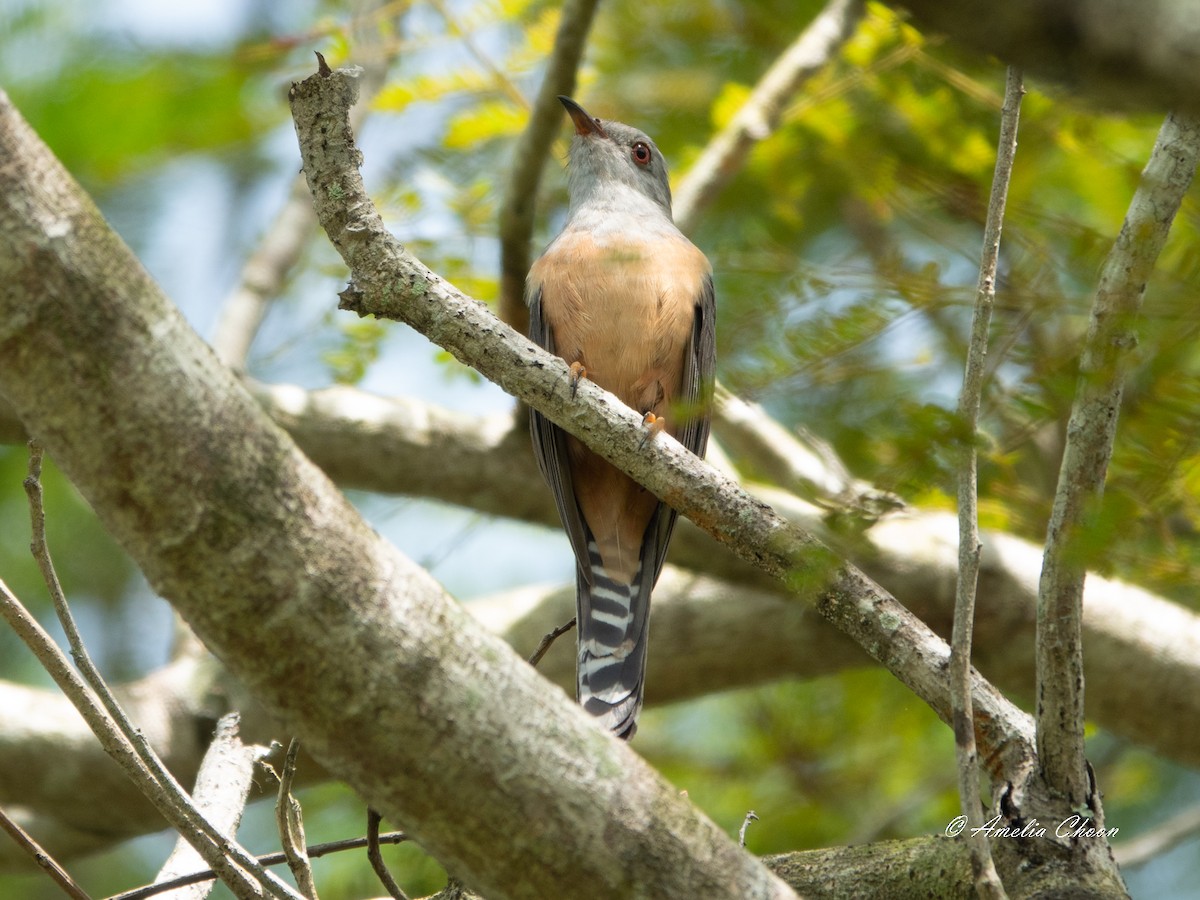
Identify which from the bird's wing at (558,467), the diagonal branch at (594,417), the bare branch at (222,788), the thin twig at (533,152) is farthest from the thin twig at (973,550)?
the thin twig at (533,152)

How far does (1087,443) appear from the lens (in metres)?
2.76

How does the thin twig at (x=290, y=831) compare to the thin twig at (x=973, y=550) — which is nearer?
the thin twig at (x=973, y=550)

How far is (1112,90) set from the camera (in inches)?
52.1

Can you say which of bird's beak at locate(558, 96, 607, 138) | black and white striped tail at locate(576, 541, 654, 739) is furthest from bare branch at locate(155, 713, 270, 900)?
bird's beak at locate(558, 96, 607, 138)

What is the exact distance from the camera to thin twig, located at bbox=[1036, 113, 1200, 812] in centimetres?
237

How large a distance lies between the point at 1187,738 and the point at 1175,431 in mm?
4090

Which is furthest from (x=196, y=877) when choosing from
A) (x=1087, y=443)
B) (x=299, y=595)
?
(x=1087, y=443)

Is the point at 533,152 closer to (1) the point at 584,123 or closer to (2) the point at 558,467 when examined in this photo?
(1) the point at 584,123

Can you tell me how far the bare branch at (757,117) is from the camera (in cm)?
657

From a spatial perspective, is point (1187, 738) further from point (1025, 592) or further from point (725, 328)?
point (725, 328)

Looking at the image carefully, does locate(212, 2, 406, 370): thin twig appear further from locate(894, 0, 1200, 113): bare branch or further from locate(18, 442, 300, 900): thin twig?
locate(894, 0, 1200, 113): bare branch

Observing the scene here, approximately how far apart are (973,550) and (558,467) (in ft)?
9.23

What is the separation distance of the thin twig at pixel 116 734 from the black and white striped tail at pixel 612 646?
180 cm

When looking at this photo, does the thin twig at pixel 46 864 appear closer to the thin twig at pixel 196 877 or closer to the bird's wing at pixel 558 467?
the thin twig at pixel 196 877
